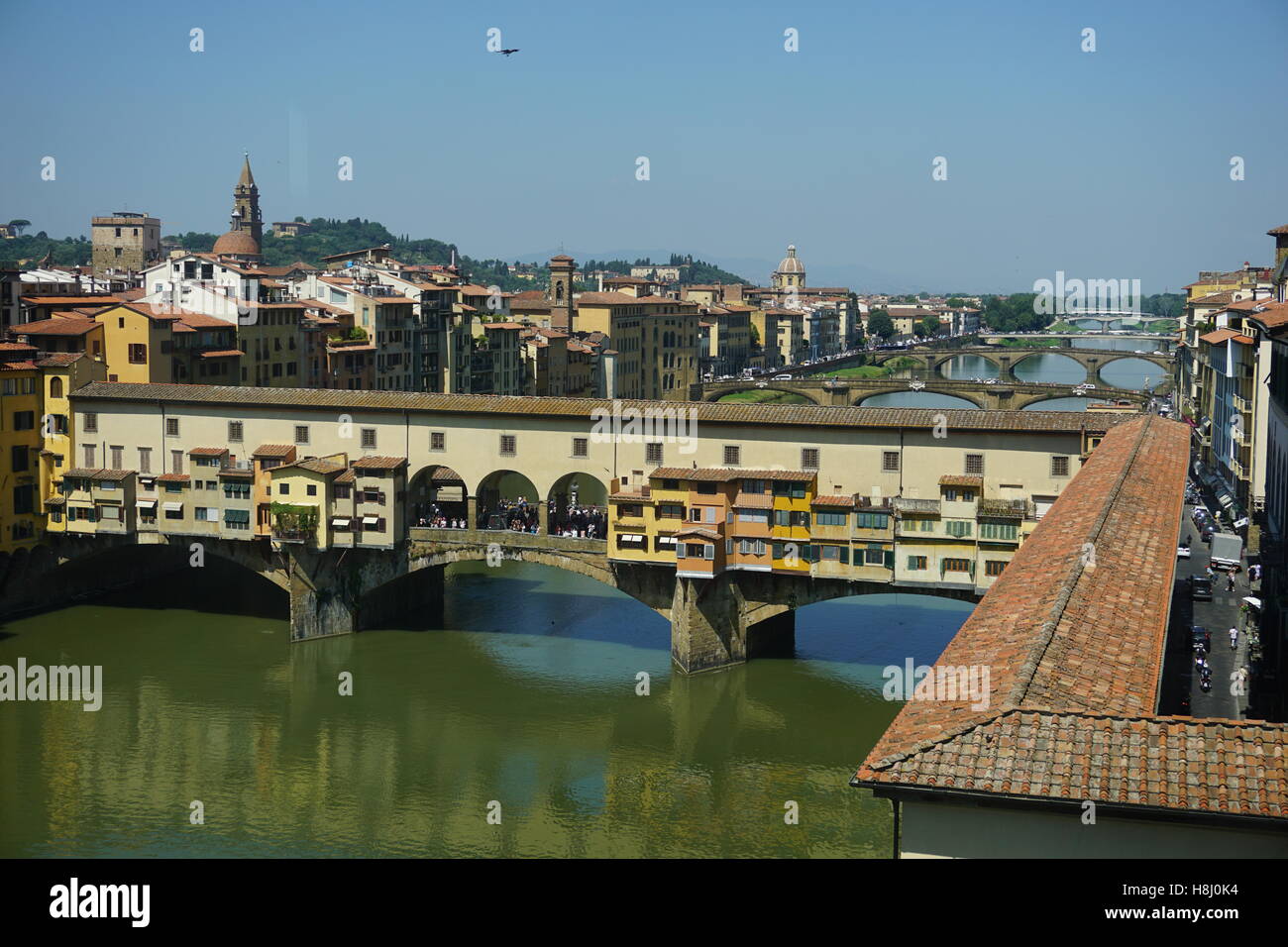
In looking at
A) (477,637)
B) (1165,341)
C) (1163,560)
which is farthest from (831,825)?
(1165,341)

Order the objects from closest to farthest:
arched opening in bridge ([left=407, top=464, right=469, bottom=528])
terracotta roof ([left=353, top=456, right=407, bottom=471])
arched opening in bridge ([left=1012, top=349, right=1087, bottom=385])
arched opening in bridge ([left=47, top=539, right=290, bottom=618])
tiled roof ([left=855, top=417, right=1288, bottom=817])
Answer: tiled roof ([left=855, top=417, right=1288, bottom=817]) < terracotta roof ([left=353, top=456, right=407, bottom=471]) < arched opening in bridge ([left=407, top=464, right=469, bottom=528]) < arched opening in bridge ([left=47, top=539, right=290, bottom=618]) < arched opening in bridge ([left=1012, top=349, right=1087, bottom=385])

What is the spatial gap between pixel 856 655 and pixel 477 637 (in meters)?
8.30

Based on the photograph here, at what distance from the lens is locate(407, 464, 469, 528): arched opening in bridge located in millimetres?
32000

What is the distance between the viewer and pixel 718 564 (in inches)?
1110

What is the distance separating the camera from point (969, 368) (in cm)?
14038

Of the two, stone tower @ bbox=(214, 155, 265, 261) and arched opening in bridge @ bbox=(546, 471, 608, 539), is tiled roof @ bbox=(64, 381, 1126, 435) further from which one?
stone tower @ bbox=(214, 155, 265, 261)

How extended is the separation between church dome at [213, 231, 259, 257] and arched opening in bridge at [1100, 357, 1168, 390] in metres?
64.1

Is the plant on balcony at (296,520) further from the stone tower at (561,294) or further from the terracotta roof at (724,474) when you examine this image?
the stone tower at (561,294)

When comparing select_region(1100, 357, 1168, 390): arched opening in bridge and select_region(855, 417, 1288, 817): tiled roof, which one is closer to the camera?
select_region(855, 417, 1288, 817): tiled roof

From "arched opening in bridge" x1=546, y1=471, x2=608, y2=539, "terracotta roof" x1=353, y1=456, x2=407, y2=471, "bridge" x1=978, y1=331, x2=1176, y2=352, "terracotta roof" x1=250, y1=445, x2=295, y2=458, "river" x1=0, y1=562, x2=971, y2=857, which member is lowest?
"river" x1=0, y1=562, x2=971, y2=857

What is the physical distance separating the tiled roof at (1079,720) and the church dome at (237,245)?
71.7m

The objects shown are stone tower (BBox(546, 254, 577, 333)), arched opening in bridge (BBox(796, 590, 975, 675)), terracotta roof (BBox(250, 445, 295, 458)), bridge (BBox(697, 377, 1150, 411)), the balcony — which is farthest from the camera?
bridge (BBox(697, 377, 1150, 411))

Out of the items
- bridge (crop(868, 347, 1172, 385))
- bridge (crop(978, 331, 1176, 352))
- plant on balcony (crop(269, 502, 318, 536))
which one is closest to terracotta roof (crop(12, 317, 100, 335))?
plant on balcony (crop(269, 502, 318, 536))

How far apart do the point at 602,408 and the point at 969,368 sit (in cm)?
11526
